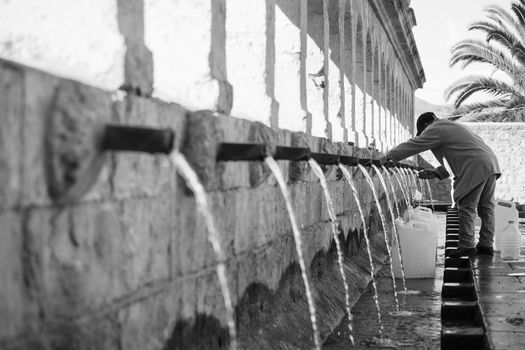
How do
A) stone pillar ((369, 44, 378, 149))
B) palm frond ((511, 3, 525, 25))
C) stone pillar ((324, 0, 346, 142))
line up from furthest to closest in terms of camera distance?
palm frond ((511, 3, 525, 25))
stone pillar ((369, 44, 378, 149))
stone pillar ((324, 0, 346, 142))

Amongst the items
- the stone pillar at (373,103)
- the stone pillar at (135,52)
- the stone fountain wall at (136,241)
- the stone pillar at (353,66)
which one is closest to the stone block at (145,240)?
the stone fountain wall at (136,241)

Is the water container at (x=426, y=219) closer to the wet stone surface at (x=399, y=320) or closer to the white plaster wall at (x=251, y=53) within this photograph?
the wet stone surface at (x=399, y=320)

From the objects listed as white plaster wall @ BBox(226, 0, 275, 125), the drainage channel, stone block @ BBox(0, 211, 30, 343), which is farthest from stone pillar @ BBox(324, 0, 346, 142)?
stone block @ BBox(0, 211, 30, 343)

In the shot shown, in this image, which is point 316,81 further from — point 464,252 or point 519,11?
point 519,11

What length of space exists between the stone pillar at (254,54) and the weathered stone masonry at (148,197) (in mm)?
11

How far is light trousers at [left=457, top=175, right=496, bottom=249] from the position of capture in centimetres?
805

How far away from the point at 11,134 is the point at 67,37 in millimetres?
1120

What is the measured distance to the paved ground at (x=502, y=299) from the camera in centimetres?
417

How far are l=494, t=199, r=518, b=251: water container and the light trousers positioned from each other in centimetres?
58

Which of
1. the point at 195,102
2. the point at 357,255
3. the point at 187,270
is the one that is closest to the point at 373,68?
the point at 357,255

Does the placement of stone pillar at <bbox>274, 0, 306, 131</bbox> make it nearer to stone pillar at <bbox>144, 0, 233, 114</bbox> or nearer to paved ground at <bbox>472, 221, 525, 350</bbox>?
paved ground at <bbox>472, 221, 525, 350</bbox>

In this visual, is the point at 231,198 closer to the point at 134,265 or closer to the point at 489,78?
the point at 134,265

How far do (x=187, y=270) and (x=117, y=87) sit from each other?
881 mm

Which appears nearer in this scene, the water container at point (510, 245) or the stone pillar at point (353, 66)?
the water container at point (510, 245)
